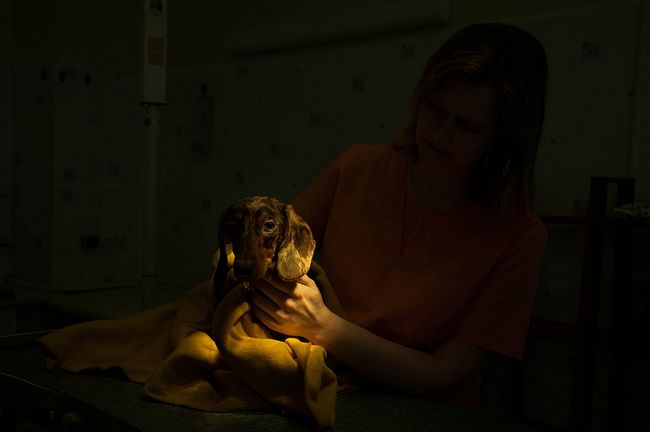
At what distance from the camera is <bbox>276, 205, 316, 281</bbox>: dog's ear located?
0.80 meters

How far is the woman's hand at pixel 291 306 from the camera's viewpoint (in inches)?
33.3

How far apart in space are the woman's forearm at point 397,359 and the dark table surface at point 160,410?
1.3 inches

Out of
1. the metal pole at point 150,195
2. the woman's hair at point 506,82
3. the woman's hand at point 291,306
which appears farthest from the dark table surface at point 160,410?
the metal pole at point 150,195

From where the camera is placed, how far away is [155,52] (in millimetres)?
1626

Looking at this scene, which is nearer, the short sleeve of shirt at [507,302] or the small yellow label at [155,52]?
the short sleeve of shirt at [507,302]

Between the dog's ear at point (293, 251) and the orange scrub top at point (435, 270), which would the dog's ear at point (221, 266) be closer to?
the dog's ear at point (293, 251)

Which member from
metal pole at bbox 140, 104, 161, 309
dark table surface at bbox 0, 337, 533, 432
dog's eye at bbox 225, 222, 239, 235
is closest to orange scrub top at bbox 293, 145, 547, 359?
dark table surface at bbox 0, 337, 533, 432

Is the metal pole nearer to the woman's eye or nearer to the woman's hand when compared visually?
the woman's hand

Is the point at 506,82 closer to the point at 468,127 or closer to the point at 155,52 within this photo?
the point at 468,127

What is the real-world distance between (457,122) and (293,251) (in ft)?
1.14

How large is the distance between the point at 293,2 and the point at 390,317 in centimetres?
153

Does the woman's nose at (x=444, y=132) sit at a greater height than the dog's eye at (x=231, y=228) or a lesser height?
greater

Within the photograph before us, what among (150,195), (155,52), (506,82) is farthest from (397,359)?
(155,52)

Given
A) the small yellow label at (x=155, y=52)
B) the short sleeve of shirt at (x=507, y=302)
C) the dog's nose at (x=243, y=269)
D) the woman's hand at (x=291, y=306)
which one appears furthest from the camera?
the small yellow label at (x=155, y=52)
